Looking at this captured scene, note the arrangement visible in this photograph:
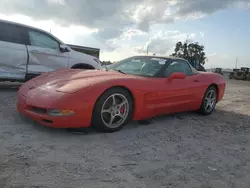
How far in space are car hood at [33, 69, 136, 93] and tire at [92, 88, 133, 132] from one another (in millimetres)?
215

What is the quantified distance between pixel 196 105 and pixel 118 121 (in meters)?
1.97

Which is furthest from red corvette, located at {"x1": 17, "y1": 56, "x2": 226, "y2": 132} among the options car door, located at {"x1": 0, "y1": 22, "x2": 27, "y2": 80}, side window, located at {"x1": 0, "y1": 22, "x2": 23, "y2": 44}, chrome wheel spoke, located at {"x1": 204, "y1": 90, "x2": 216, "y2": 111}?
side window, located at {"x1": 0, "y1": 22, "x2": 23, "y2": 44}

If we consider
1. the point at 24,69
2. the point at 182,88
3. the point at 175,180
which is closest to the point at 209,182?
the point at 175,180

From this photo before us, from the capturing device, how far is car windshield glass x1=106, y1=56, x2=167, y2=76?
444 centimetres

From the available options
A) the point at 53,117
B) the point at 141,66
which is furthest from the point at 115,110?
the point at 141,66

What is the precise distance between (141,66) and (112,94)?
48.9 inches

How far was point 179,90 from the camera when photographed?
15.0 ft

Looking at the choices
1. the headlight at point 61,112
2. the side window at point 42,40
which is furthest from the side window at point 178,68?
the side window at point 42,40

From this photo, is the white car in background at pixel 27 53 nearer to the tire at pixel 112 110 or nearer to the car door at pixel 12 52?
the car door at pixel 12 52

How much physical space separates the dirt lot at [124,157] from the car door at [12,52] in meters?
1.95

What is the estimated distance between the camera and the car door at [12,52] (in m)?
5.84

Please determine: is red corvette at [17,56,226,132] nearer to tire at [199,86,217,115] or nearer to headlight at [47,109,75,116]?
headlight at [47,109,75,116]

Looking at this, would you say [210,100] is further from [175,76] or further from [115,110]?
[115,110]

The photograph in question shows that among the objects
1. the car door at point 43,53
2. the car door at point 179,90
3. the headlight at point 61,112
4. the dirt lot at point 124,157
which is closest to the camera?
the dirt lot at point 124,157
